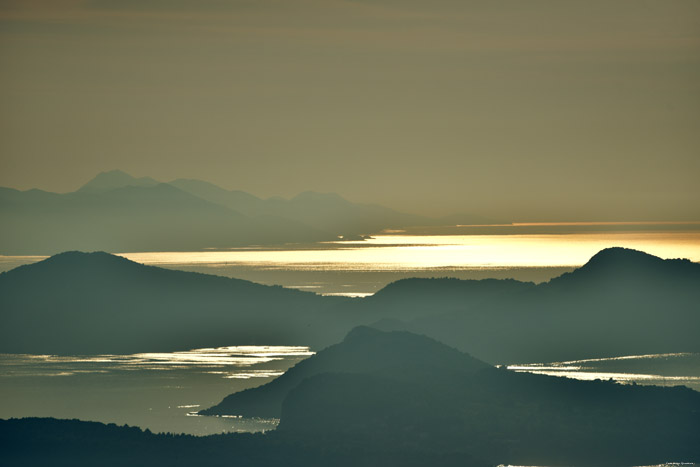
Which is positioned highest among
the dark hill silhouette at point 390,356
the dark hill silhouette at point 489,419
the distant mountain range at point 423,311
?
the distant mountain range at point 423,311

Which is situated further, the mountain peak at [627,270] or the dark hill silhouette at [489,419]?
the mountain peak at [627,270]

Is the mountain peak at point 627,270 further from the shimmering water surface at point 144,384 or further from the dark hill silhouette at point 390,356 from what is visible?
the dark hill silhouette at point 390,356

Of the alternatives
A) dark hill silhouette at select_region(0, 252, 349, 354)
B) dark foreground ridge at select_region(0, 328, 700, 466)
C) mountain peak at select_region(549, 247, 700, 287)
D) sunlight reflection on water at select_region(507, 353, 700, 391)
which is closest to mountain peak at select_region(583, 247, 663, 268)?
mountain peak at select_region(549, 247, 700, 287)

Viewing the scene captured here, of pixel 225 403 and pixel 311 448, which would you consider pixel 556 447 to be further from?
pixel 225 403

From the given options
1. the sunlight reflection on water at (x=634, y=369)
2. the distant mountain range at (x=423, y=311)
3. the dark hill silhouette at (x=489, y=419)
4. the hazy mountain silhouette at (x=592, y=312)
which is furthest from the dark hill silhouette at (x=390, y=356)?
the hazy mountain silhouette at (x=592, y=312)

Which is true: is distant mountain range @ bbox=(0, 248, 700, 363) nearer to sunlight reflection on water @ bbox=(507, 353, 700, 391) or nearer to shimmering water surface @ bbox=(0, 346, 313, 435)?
sunlight reflection on water @ bbox=(507, 353, 700, 391)

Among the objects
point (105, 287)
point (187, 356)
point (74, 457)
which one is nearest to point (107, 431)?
point (74, 457)

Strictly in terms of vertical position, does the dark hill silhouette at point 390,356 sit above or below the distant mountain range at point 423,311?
below
